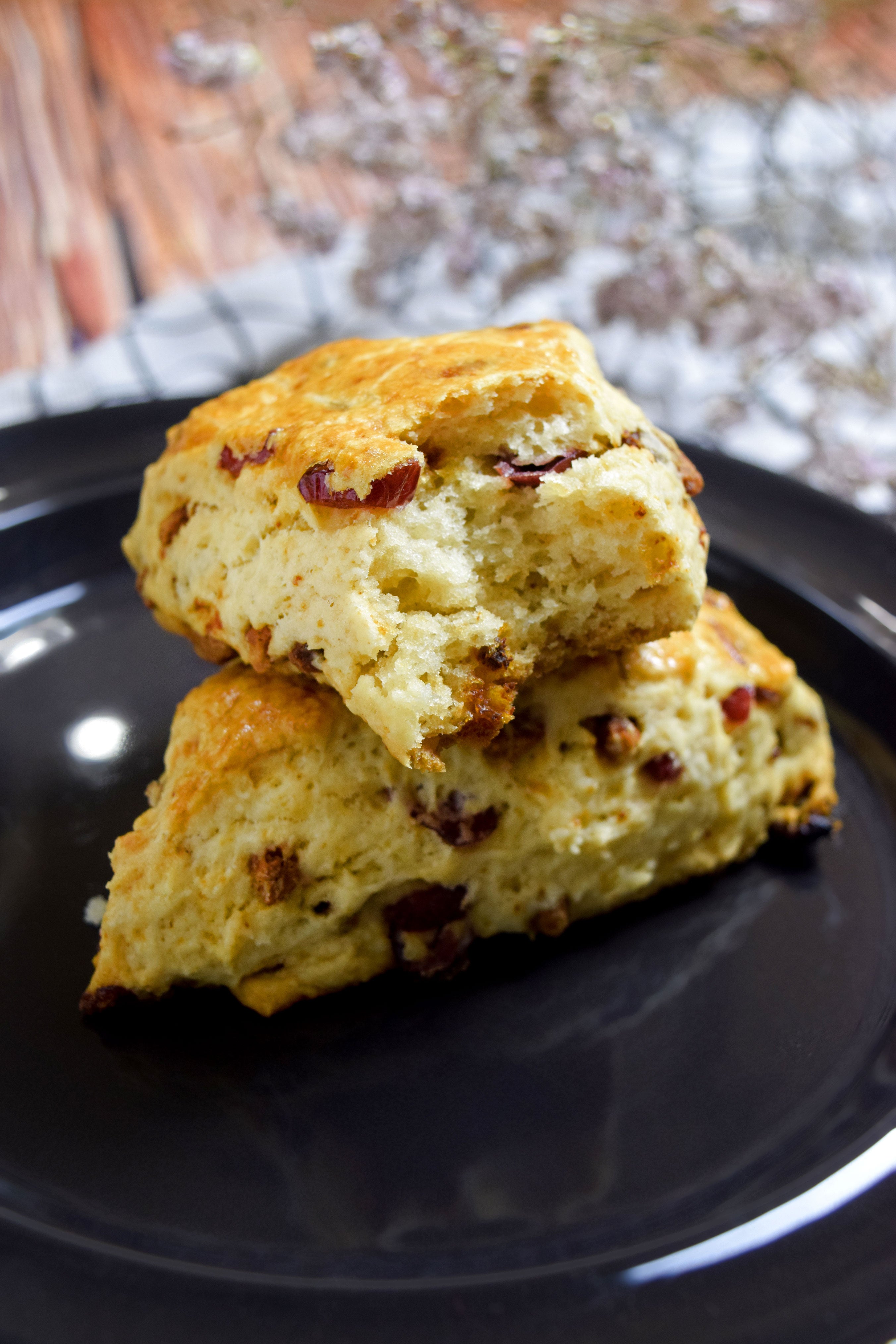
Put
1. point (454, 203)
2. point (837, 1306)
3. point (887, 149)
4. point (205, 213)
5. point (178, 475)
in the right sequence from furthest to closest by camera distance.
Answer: point (205, 213)
point (887, 149)
point (454, 203)
point (178, 475)
point (837, 1306)

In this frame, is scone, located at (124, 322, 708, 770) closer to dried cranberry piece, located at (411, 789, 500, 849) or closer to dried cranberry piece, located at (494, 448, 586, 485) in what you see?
dried cranberry piece, located at (494, 448, 586, 485)

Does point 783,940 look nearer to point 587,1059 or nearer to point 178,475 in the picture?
point 587,1059

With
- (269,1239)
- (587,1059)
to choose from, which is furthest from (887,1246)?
(269,1239)

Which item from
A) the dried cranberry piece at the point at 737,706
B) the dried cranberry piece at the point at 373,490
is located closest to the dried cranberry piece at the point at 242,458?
the dried cranberry piece at the point at 373,490

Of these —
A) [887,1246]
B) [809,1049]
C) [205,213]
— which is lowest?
[809,1049]

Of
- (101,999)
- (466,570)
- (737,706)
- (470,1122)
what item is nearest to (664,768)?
(737,706)

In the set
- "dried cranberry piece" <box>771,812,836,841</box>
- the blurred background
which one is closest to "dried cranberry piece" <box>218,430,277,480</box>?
"dried cranberry piece" <box>771,812,836,841</box>

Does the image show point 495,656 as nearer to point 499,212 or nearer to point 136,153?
point 499,212
